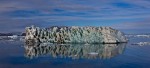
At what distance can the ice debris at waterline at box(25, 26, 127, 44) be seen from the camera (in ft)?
132

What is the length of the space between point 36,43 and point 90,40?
7082 millimetres

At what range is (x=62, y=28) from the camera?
41.8m

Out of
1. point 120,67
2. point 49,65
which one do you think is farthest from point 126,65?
point 49,65

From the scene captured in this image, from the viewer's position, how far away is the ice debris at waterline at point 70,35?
4038 cm

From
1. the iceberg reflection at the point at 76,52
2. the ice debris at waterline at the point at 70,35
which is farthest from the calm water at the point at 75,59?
the ice debris at waterline at the point at 70,35

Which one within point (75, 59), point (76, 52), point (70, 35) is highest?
point (70, 35)

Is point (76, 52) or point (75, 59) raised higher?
point (75, 59)

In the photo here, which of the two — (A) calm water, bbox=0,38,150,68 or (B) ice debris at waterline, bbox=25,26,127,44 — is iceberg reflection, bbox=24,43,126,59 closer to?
(A) calm water, bbox=0,38,150,68

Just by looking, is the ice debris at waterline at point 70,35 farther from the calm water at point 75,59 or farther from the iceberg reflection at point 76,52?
the calm water at point 75,59

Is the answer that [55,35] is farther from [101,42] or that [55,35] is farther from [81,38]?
[101,42]

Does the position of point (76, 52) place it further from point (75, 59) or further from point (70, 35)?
point (70, 35)

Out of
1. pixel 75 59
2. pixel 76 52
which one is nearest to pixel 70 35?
pixel 76 52

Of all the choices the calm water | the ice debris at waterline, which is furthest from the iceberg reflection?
the ice debris at waterline

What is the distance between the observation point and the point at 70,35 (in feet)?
132
